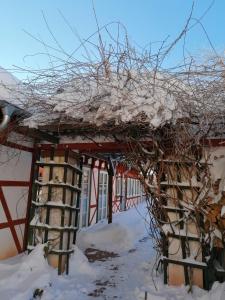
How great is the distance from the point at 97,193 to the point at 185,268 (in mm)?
6270

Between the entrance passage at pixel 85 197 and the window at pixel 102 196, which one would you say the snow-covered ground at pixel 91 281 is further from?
the window at pixel 102 196

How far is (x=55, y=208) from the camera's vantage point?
481cm

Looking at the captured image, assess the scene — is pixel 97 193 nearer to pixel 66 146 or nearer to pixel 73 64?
pixel 66 146

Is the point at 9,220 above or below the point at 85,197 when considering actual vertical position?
below

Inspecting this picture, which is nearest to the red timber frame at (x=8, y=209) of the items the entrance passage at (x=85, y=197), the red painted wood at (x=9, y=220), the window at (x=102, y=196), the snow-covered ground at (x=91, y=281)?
the red painted wood at (x=9, y=220)

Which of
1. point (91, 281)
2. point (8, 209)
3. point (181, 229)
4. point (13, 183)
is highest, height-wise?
point (13, 183)

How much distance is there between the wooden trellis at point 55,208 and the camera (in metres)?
4.71

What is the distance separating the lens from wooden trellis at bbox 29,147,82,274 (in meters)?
4.71

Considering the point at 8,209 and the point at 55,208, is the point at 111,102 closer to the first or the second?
the point at 55,208

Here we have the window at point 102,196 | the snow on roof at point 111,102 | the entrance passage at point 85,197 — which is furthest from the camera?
the window at point 102,196

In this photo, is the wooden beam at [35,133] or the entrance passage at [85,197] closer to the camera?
the wooden beam at [35,133]

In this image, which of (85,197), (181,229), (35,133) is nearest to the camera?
(181,229)

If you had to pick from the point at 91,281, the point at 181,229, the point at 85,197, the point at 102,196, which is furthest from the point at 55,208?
the point at 102,196

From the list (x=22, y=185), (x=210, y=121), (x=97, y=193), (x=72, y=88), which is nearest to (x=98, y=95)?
(x=72, y=88)
